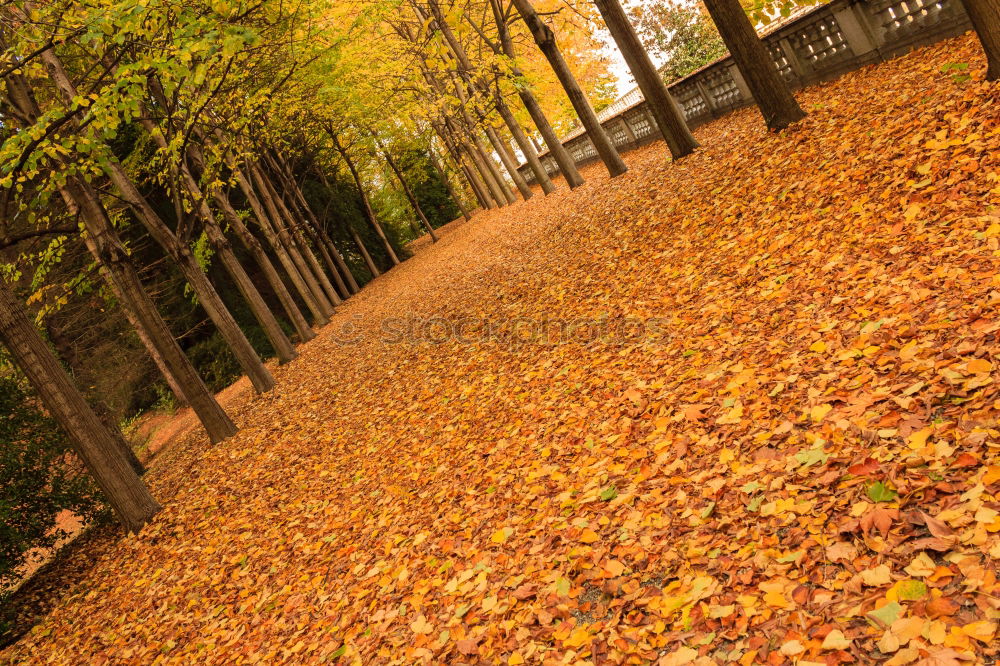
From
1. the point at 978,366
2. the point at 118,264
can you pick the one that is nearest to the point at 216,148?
the point at 118,264

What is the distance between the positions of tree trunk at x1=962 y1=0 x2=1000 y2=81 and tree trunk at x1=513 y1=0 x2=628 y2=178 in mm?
9071

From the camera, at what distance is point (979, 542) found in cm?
265

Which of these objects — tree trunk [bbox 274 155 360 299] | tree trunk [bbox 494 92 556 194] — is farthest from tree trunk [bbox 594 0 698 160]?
tree trunk [bbox 274 155 360 299]

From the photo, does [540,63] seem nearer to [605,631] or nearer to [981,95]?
[981,95]

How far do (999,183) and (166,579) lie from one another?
889 cm

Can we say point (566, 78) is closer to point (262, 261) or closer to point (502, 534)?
point (262, 261)

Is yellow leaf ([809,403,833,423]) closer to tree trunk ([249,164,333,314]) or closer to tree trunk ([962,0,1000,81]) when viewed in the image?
tree trunk ([962,0,1000,81])

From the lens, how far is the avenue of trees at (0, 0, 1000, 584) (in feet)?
28.2

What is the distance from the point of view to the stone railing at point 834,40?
8375 mm

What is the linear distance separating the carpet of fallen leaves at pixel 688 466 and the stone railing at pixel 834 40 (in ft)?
1.38

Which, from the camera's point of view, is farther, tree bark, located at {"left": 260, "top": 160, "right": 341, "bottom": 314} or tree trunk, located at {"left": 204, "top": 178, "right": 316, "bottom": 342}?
tree bark, located at {"left": 260, "top": 160, "right": 341, "bottom": 314}

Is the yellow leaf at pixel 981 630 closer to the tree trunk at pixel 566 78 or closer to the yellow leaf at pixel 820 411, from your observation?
the yellow leaf at pixel 820 411

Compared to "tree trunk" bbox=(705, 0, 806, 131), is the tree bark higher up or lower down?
higher up

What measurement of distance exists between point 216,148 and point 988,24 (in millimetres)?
14176
